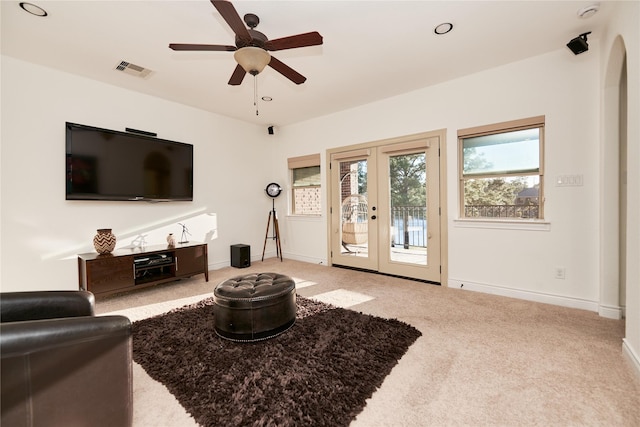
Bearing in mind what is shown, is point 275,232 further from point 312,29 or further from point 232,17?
point 232,17

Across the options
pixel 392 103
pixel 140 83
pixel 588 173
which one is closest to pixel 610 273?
pixel 588 173

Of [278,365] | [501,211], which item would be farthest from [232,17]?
[501,211]

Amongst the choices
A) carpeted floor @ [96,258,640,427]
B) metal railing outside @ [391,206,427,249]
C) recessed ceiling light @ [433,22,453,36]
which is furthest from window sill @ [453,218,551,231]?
recessed ceiling light @ [433,22,453,36]

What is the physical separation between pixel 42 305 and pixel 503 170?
4247 mm

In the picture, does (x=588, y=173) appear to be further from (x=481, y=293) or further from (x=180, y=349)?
(x=180, y=349)

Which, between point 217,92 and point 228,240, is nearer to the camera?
point 217,92

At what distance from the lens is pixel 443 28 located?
2.48 meters

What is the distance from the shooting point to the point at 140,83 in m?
3.51

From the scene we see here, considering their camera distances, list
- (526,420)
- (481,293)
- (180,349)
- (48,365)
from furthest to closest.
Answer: (481,293)
(180,349)
(526,420)
(48,365)

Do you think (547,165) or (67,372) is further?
(547,165)

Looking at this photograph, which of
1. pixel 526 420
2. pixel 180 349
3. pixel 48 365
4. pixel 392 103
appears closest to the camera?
pixel 48 365

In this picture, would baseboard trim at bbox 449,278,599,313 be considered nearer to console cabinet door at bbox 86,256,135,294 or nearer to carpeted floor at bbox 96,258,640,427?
carpeted floor at bbox 96,258,640,427

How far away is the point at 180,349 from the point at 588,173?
4.11 meters

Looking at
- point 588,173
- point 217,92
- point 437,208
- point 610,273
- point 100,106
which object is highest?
point 217,92
